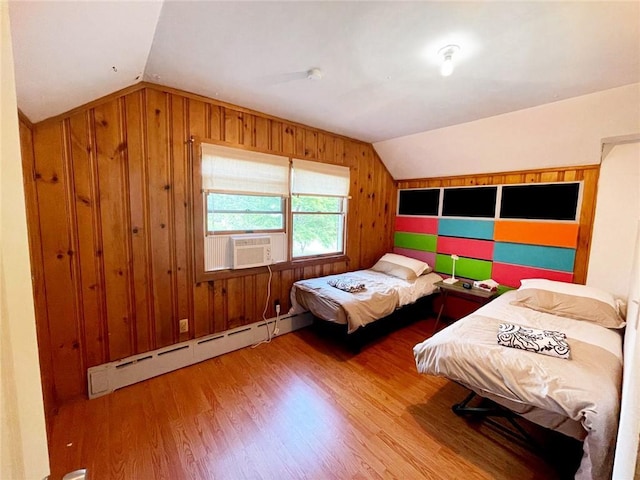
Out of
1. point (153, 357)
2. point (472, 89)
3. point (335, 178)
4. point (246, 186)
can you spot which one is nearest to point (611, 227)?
point (472, 89)

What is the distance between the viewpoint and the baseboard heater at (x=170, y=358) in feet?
6.87


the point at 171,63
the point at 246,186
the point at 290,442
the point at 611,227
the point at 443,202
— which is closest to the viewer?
the point at 290,442

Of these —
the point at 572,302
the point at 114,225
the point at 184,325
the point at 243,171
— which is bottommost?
the point at 184,325

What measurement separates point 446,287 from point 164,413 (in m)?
2.95

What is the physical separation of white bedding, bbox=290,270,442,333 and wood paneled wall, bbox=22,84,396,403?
0.70m

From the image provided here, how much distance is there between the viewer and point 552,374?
143cm

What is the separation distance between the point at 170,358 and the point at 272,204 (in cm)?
176

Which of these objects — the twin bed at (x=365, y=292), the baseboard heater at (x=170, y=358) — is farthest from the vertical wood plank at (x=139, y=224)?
the twin bed at (x=365, y=292)

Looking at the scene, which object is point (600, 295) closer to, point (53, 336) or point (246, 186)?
point (246, 186)

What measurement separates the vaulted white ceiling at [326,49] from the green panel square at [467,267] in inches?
72.6

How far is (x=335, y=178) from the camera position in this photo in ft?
11.3

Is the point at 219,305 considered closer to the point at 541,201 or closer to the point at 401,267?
the point at 401,267

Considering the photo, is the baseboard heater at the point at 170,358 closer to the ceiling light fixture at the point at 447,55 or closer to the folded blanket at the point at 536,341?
the folded blanket at the point at 536,341

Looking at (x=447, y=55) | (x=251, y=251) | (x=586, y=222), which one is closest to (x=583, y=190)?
(x=586, y=222)
